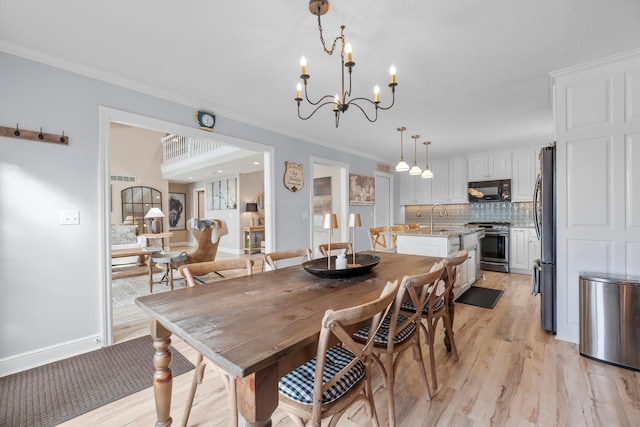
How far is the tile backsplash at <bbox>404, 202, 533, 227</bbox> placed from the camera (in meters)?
5.40

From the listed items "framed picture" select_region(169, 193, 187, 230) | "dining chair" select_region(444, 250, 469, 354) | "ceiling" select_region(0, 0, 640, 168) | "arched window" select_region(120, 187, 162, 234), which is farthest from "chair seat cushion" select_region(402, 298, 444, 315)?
"framed picture" select_region(169, 193, 187, 230)

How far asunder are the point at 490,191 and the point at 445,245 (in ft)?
9.58

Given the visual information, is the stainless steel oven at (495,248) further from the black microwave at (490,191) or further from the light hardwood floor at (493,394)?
the light hardwood floor at (493,394)

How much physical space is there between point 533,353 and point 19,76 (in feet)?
14.9

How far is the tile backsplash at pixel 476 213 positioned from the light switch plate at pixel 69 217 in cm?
619

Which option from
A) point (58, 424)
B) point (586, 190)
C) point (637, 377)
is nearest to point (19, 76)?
point (58, 424)

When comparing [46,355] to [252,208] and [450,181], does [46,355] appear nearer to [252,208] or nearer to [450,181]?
[252,208]

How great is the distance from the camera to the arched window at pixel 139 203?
8.18 meters

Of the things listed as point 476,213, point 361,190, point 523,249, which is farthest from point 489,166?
point 361,190

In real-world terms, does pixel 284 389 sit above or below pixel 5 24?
below

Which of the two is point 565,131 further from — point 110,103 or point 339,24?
point 110,103

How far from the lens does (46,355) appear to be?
2.15m

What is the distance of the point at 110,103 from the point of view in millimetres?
2467

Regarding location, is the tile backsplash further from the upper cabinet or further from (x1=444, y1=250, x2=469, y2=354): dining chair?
(x1=444, y1=250, x2=469, y2=354): dining chair
